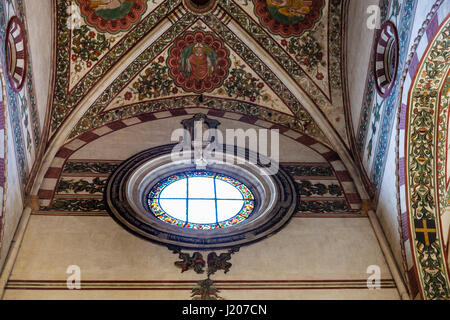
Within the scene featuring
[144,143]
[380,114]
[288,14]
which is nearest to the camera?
[380,114]

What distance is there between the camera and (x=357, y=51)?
379 inches

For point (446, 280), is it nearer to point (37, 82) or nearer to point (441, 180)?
point (441, 180)

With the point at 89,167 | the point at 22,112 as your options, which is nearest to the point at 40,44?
the point at 22,112

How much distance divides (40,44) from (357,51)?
446 centimetres

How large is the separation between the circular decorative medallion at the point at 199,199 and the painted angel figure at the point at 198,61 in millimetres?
1544

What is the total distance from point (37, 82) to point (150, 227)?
2683mm

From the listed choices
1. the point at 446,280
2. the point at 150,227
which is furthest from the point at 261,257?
the point at 446,280

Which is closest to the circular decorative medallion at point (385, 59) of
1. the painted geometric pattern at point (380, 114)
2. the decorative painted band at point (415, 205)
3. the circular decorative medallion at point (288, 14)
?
the painted geometric pattern at point (380, 114)

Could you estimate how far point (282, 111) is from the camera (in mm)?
10570

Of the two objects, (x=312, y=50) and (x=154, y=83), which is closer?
(x=312, y=50)

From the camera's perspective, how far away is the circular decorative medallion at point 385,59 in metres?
8.46

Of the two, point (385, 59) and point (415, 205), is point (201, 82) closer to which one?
point (385, 59)

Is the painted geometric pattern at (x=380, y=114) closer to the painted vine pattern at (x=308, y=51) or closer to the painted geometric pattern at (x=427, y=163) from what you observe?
the painted geometric pattern at (x=427, y=163)
